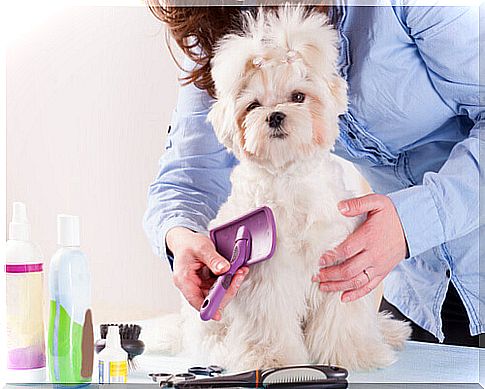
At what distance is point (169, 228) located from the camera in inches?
55.6

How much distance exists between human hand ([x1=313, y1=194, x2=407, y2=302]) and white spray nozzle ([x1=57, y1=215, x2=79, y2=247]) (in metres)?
0.40

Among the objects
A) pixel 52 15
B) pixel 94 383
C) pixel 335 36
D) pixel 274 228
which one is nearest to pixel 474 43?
pixel 335 36

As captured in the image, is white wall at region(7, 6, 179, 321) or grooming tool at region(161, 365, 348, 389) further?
white wall at region(7, 6, 179, 321)

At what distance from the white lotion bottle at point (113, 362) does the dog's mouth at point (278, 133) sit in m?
0.40

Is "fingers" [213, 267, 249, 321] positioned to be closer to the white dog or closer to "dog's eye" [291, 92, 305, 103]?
the white dog

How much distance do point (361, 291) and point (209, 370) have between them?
27 centimetres

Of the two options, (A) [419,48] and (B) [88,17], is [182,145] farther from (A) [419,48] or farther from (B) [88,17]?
(A) [419,48]

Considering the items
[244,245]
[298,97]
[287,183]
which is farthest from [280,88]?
[244,245]

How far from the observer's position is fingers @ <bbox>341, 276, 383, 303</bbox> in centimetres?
137

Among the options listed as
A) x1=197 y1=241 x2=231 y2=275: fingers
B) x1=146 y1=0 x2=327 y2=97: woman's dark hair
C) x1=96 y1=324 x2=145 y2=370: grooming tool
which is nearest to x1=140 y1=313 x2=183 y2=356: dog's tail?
x1=96 y1=324 x2=145 y2=370: grooming tool

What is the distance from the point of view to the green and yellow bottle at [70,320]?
1387mm

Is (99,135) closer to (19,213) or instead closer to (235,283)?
(19,213)

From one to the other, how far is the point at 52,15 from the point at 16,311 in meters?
0.50

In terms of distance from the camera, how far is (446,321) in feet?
4.74
